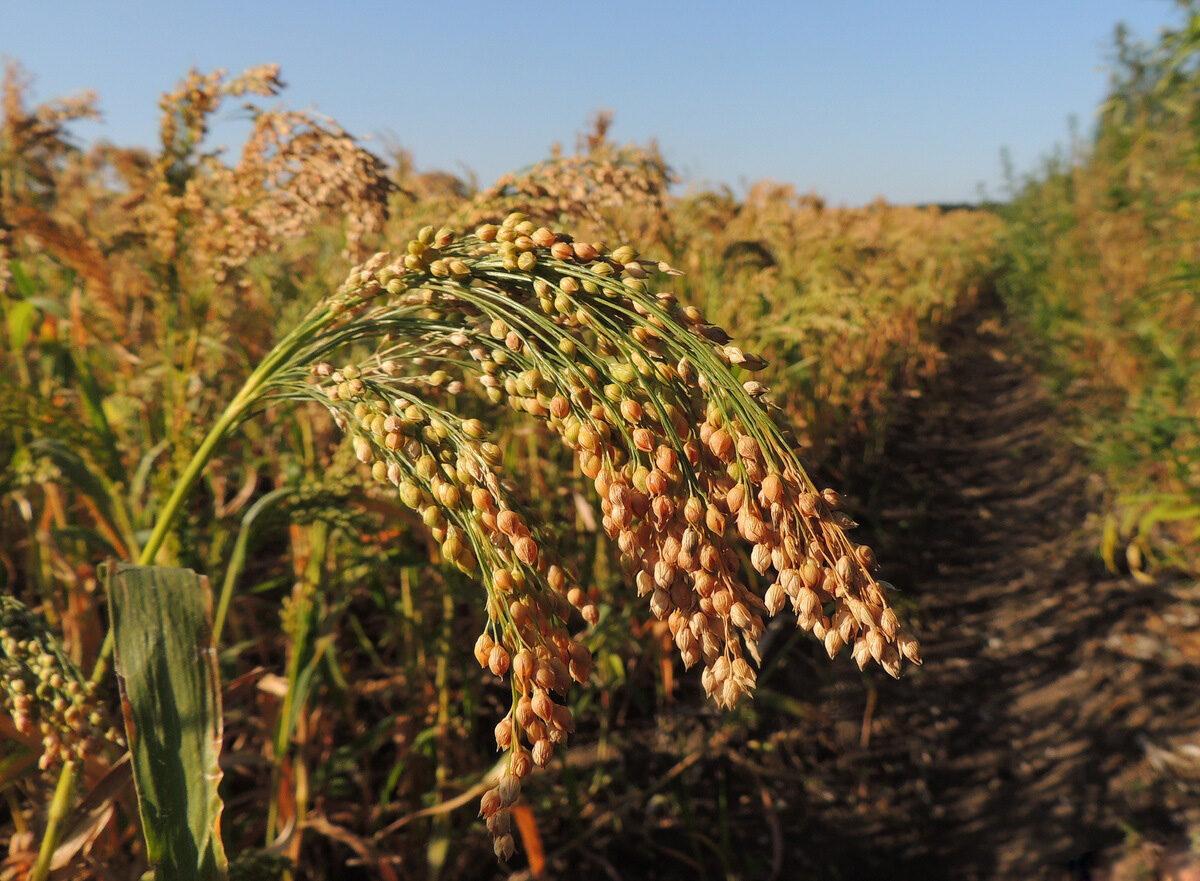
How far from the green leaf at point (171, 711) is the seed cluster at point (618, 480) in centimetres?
30

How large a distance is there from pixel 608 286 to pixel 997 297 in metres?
18.2

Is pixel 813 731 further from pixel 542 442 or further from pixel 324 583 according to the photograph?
A: pixel 324 583

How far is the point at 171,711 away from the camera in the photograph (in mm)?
921

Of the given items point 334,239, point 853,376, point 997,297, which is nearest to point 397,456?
point 334,239

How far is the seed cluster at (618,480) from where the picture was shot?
0.72m

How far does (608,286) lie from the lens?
77 cm

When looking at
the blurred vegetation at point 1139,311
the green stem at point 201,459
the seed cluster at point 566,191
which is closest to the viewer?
the green stem at point 201,459

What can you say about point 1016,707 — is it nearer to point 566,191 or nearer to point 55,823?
point 566,191

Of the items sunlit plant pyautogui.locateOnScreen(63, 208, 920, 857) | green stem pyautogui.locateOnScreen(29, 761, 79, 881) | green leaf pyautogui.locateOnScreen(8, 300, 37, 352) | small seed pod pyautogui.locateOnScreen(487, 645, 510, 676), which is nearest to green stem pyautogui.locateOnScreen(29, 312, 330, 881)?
green stem pyautogui.locateOnScreen(29, 761, 79, 881)

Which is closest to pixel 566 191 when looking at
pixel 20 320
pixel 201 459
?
pixel 201 459

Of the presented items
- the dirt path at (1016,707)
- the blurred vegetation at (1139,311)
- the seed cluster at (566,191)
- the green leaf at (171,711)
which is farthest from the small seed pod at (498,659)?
the blurred vegetation at (1139,311)

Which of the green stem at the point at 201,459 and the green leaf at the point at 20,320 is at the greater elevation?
the green leaf at the point at 20,320

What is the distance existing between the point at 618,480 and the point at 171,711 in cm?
59

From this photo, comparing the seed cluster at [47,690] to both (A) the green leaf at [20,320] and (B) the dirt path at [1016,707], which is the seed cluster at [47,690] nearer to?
(A) the green leaf at [20,320]
